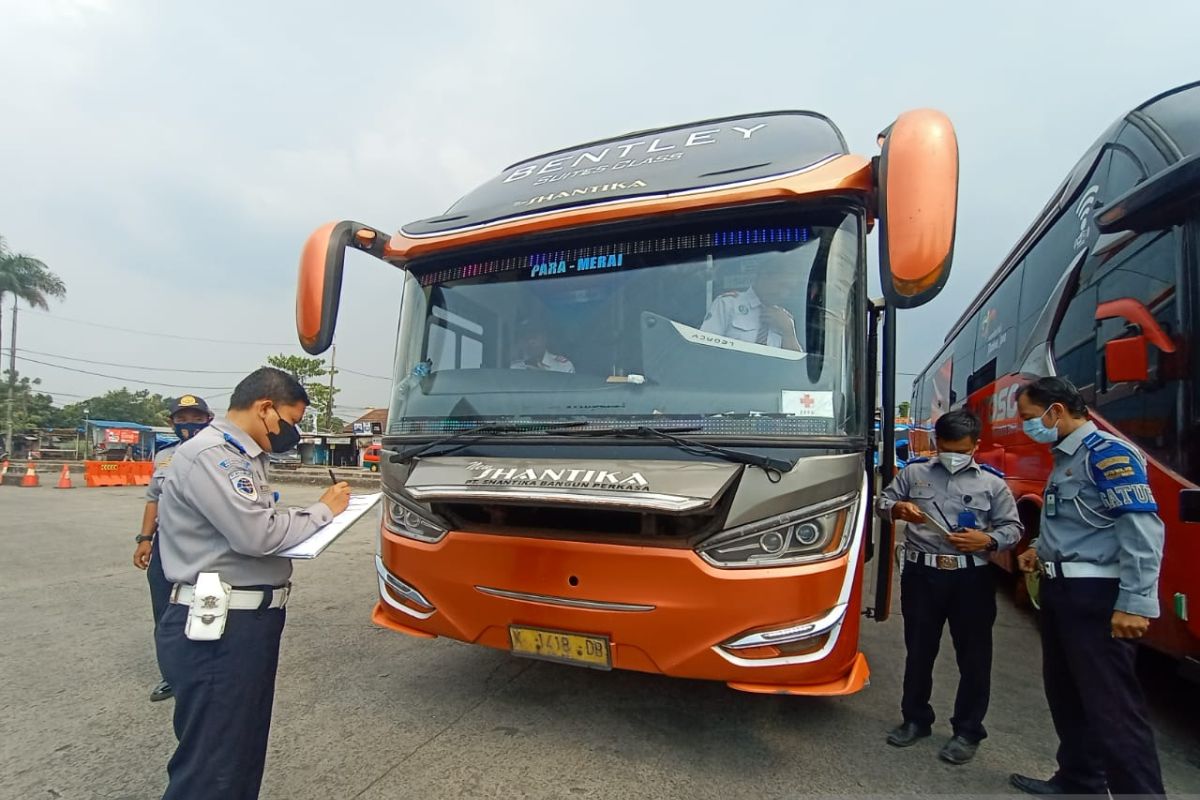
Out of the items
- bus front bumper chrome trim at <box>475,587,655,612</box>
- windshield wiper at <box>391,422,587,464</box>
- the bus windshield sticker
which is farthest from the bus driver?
bus front bumper chrome trim at <box>475,587,655,612</box>

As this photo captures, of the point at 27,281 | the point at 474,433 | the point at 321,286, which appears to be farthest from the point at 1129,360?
the point at 27,281

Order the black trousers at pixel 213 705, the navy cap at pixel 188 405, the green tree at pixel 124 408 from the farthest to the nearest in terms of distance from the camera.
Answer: the green tree at pixel 124 408
the navy cap at pixel 188 405
the black trousers at pixel 213 705

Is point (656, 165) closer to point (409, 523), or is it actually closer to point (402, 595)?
point (409, 523)

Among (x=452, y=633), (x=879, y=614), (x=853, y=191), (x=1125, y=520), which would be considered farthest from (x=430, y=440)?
(x=1125, y=520)

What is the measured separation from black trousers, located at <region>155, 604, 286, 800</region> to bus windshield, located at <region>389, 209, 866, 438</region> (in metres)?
1.42

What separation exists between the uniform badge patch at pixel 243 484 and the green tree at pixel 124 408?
78901 mm

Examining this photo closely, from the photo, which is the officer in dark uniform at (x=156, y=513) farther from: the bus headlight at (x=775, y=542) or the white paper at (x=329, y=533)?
the bus headlight at (x=775, y=542)

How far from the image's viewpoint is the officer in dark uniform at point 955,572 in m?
3.05

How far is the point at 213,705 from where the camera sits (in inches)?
78.4

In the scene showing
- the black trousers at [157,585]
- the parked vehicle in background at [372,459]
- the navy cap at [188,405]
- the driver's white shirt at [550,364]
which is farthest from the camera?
the parked vehicle in background at [372,459]

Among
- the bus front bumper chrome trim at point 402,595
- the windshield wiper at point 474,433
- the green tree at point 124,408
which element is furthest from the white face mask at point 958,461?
the green tree at point 124,408

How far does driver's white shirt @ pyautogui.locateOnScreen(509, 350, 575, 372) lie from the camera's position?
3.20 m

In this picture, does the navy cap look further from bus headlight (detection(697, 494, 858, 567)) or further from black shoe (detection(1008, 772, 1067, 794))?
black shoe (detection(1008, 772, 1067, 794))

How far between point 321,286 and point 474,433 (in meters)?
1.22
